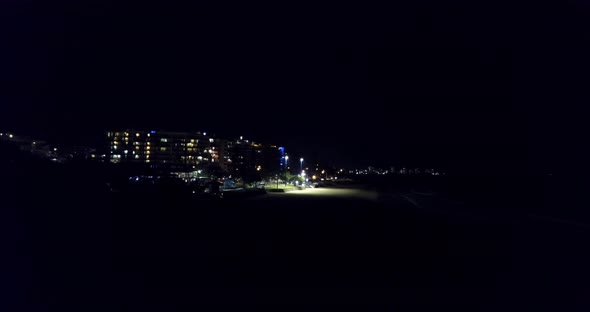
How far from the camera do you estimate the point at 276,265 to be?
9000 mm

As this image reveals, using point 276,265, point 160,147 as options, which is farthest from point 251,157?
point 276,265

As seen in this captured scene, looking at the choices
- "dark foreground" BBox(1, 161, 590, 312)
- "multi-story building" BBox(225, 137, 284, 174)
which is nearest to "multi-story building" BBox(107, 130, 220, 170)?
"multi-story building" BBox(225, 137, 284, 174)

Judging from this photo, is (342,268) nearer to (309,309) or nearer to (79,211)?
(309,309)

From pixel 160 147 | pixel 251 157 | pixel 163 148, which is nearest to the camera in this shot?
pixel 251 157

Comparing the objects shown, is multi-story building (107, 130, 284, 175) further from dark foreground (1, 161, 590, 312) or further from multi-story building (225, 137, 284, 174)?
dark foreground (1, 161, 590, 312)

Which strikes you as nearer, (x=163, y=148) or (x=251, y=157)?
(x=251, y=157)

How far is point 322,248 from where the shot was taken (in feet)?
36.4

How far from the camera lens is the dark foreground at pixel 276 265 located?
6730 mm

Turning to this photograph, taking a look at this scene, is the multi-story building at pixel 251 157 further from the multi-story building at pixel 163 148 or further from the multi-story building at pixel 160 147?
the multi-story building at pixel 160 147

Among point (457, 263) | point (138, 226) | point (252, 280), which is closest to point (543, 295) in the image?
point (457, 263)

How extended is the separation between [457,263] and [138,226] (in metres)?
9.64

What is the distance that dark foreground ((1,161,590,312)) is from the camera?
6730 mm

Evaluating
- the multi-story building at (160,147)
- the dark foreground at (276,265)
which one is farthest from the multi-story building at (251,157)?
the dark foreground at (276,265)

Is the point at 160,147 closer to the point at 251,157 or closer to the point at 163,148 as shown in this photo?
the point at 163,148
